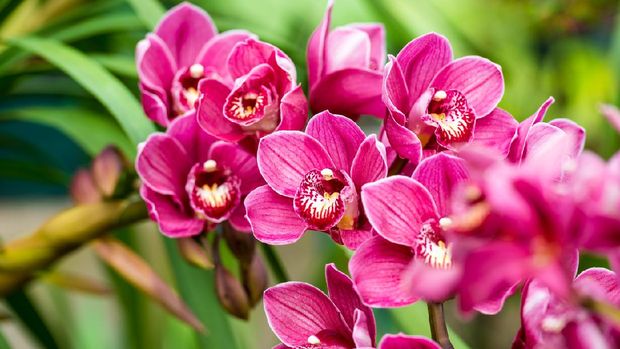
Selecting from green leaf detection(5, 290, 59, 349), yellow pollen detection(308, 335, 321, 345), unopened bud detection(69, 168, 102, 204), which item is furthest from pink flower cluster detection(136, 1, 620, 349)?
green leaf detection(5, 290, 59, 349)

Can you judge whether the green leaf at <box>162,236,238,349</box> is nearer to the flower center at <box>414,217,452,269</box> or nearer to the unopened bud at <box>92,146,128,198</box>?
the unopened bud at <box>92,146,128,198</box>

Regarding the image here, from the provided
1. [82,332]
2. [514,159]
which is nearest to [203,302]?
[514,159]

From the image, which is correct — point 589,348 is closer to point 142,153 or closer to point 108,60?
point 142,153

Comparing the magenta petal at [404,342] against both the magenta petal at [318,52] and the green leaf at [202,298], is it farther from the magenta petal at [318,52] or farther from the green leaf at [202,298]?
the green leaf at [202,298]

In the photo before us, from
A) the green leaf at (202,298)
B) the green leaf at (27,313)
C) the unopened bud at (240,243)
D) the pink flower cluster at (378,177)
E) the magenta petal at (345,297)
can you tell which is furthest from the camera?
the green leaf at (27,313)

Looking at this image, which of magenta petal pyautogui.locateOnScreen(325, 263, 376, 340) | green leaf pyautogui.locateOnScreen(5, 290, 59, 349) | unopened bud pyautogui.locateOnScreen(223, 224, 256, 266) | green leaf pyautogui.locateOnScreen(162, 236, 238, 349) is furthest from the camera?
green leaf pyautogui.locateOnScreen(5, 290, 59, 349)

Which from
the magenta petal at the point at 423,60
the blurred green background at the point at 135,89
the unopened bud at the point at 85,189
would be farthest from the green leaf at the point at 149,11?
the magenta petal at the point at 423,60

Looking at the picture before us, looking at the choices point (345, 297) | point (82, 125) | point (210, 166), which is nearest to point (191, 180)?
point (210, 166)
